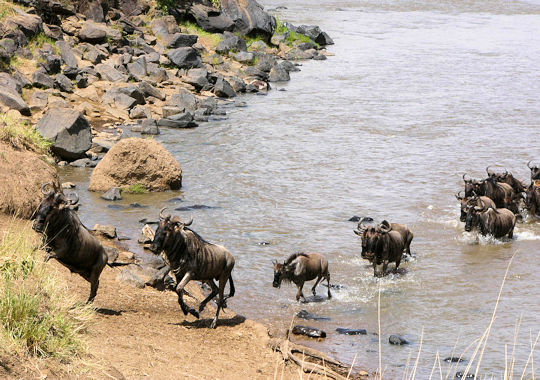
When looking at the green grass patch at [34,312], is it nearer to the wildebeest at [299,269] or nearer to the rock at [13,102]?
the wildebeest at [299,269]

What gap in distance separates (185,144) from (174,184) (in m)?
4.98

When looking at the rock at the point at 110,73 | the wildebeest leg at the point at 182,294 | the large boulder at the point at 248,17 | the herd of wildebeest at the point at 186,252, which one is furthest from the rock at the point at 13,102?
the large boulder at the point at 248,17

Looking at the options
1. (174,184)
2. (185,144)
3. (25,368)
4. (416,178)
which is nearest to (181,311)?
(25,368)

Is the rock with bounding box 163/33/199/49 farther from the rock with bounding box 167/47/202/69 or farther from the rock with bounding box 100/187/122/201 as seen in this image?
the rock with bounding box 100/187/122/201

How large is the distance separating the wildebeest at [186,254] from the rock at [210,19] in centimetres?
3100

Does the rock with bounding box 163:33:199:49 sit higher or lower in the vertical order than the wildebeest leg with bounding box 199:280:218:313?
higher

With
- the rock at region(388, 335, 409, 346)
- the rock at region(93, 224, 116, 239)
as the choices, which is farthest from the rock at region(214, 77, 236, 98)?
the rock at region(388, 335, 409, 346)

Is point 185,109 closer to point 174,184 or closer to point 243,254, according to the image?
point 174,184

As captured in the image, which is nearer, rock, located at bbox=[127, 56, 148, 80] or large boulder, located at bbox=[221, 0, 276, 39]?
rock, located at bbox=[127, 56, 148, 80]

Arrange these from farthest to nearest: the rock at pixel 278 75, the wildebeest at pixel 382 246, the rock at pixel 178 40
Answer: the rock at pixel 278 75
the rock at pixel 178 40
the wildebeest at pixel 382 246

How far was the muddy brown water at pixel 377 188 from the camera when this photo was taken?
1189 cm

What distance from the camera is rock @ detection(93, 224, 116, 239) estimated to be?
47.3ft

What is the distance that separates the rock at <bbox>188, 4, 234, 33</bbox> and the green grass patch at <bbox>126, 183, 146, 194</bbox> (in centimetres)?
2325

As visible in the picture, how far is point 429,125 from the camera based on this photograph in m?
27.2
